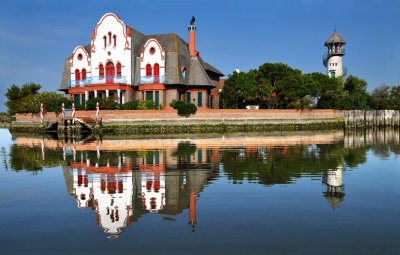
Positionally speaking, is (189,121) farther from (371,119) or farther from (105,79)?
(371,119)

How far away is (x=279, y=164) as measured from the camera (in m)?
16.5

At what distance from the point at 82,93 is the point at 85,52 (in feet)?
21.8

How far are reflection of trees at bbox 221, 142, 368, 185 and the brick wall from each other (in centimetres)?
2895

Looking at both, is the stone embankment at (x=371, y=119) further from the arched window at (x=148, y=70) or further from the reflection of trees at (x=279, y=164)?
the reflection of trees at (x=279, y=164)

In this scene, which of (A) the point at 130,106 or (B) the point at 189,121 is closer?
(B) the point at 189,121

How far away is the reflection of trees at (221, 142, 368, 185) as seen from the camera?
1345 cm

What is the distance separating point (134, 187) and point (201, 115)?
39.4 meters

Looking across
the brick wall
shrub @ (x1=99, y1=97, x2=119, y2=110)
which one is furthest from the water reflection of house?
shrub @ (x1=99, y1=97, x2=119, y2=110)

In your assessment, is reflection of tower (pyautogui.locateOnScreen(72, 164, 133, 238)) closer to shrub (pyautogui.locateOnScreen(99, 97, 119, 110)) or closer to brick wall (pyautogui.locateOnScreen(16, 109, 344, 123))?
brick wall (pyautogui.locateOnScreen(16, 109, 344, 123))

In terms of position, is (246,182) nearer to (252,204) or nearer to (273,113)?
(252,204)

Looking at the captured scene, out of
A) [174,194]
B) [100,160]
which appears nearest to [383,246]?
[174,194]

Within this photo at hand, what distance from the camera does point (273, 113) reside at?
54188mm

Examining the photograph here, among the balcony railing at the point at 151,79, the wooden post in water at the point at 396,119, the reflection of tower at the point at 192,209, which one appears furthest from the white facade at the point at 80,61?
the wooden post in water at the point at 396,119

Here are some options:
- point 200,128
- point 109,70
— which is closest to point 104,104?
point 109,70
